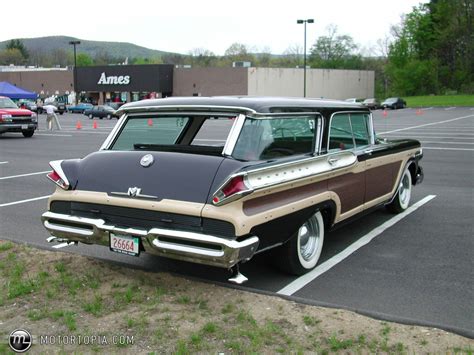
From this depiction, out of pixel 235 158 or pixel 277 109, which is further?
pixel 277 109

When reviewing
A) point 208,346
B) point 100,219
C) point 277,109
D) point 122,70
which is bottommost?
point 208,346

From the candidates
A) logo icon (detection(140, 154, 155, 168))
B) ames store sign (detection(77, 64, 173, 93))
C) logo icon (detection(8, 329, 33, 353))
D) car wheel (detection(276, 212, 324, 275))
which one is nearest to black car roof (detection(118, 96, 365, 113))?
logo icon (detection(140, 154, 155, 168))

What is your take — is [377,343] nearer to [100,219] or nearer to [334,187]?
[334,187]

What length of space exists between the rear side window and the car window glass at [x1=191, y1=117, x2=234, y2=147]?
1243mm

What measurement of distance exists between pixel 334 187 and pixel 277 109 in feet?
3.51

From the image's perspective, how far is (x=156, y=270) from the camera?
5.22 m

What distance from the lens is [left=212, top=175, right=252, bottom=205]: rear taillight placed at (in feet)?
14.1

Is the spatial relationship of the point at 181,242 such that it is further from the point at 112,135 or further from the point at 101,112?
the point at 101,112

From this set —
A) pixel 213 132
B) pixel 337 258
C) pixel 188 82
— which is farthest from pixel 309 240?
pixel 188 82

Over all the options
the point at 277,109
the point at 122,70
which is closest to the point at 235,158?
the point at 277,109

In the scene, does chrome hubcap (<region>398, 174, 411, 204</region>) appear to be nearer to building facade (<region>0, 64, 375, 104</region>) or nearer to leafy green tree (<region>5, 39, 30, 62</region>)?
building facade (<region>0, 64, 375, 104</region>)

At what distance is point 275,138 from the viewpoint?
509 cm

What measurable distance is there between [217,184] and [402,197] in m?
4.48

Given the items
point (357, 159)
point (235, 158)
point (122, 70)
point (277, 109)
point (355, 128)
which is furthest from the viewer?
point (122, 70)
